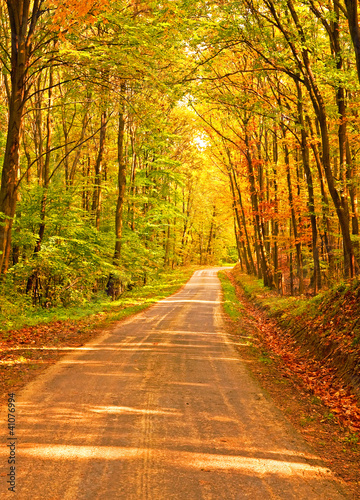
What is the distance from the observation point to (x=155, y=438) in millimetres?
4535

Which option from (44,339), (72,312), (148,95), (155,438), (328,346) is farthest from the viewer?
(72,312)

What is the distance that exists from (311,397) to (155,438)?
3.44 metres

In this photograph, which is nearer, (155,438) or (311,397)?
(155,438)

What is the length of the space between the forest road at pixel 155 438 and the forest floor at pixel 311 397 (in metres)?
0.24

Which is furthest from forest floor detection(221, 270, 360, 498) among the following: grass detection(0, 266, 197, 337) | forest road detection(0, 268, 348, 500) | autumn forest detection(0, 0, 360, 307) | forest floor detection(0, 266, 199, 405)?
grass detection(0, 266, 197, 337)

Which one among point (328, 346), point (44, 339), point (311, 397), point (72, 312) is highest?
point (72, 312)

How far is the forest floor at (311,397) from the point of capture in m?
4.72

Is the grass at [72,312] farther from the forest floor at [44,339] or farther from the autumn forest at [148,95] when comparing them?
the autumn forest at [148,95]

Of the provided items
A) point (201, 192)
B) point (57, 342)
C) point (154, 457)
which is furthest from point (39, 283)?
point (201, 192)

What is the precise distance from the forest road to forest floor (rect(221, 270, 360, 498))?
0.80 feet

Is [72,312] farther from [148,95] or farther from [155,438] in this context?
[155,438]

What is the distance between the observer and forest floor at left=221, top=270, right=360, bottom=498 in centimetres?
472

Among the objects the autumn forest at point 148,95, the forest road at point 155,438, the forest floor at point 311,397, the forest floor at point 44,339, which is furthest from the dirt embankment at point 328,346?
the forest floor at point 44,339

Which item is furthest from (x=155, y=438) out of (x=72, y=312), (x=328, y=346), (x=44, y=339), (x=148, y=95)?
(x=148, y=95)
